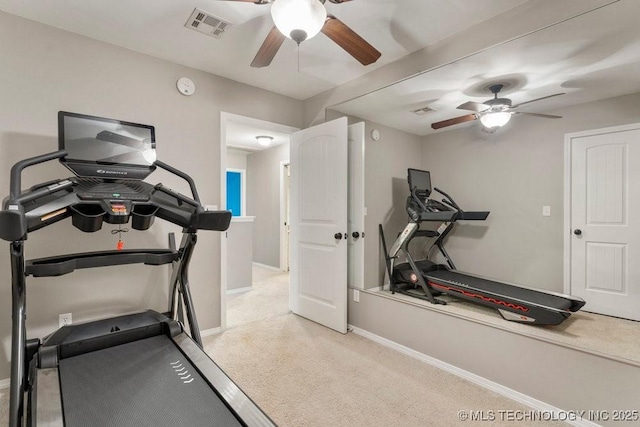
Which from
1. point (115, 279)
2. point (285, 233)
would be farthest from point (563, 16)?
point (285, 233)

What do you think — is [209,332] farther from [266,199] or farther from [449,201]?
[266,199]

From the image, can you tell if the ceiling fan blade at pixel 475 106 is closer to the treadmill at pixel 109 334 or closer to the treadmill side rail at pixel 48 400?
the treadmill at pixel 109 334

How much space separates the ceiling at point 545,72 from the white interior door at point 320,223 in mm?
693

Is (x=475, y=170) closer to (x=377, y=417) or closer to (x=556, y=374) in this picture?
(x=556, y=374)

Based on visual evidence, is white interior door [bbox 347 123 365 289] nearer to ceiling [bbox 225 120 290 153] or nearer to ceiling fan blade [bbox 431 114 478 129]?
ceiling fan blade [bbox 431 114 478 129]

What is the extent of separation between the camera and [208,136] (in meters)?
2.95

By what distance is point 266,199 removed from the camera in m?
6.51

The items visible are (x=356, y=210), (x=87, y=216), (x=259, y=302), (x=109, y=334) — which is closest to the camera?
(x=87, y=216)

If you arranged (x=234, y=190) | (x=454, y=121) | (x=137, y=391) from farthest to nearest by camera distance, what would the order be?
(x=234, y=190) → (x=454, y=121) → (x=137, y=391)

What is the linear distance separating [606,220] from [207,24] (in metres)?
3.20

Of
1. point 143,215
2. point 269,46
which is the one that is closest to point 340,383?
point 143,215

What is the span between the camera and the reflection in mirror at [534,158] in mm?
1954

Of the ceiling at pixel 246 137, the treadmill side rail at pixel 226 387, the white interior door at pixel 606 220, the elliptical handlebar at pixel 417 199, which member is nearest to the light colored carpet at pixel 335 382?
the treadmill side rail at pixel 226 387

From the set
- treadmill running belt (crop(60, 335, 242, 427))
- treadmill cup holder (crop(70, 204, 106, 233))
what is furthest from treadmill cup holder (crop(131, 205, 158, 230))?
treadmill running belt (crop(60, 335, 242, 427))
